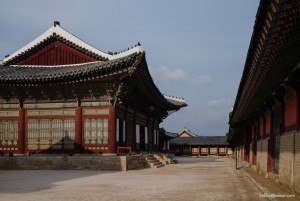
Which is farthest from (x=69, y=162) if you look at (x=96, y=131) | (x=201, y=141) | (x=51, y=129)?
(x=201, y=141)

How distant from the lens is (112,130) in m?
25.8

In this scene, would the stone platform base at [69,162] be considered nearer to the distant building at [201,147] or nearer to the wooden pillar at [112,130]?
the wooden pillar at [112,130]

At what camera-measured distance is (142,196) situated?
38.9ft

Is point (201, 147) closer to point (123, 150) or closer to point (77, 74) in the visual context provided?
point (123, 150)

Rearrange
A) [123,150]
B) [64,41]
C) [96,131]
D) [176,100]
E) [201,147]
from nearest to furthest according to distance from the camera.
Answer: [96,131] → [123,150] → [64,41] → [176,100] → [201,147]

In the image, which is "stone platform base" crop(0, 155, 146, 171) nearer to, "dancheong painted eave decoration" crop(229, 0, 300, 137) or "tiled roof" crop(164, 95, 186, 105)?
"dancheong painted eave decoration" crop(229, 0, 300, 137)

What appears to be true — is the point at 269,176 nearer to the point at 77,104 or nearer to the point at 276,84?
the point at 276,84

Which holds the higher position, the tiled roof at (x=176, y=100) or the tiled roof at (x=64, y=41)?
the tiled roof at (x=64, y=41)

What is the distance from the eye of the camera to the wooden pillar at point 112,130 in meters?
25.8

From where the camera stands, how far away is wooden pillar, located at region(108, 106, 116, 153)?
25766 mm

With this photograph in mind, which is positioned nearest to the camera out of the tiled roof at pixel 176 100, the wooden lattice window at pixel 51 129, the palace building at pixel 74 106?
the palace building at pixel 74 106

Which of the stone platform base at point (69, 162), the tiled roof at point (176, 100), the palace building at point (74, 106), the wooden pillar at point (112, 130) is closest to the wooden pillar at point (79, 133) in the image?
the palace building at point (74, 106)

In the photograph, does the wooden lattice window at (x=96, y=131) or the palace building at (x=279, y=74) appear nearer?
the palace building at (x=279, y=74)

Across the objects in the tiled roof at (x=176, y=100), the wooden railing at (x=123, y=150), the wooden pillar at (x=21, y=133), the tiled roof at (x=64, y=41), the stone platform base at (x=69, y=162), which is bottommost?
the stone platform base at (x=69, y=162)
